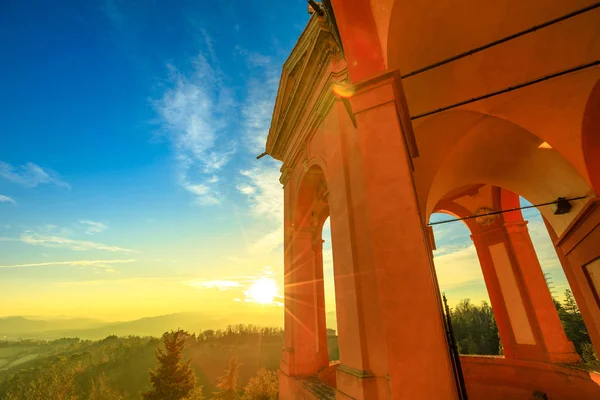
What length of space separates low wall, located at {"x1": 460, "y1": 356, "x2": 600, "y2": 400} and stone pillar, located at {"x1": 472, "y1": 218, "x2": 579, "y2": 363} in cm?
54

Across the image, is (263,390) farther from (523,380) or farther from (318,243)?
(523,380)

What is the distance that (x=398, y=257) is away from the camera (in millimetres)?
2721

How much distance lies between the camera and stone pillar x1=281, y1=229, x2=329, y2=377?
7.26 metres

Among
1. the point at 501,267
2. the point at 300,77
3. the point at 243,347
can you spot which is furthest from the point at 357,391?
the point at 243,347

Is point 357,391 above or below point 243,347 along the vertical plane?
above

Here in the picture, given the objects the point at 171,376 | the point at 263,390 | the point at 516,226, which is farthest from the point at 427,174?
the point at 171,376

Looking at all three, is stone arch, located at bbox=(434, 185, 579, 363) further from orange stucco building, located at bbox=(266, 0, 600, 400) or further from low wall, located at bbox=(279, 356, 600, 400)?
low wall, located at bbox=(279, 356, 600, 400)

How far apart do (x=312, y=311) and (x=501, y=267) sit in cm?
727

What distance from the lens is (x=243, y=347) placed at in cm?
7675

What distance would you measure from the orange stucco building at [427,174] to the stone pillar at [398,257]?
13 millimetres

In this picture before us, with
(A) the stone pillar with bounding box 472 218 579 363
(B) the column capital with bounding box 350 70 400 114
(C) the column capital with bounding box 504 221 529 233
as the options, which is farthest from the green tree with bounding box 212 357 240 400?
(B) the column capital with bounding box 350 70 400 114

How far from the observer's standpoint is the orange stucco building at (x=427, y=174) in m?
2.87

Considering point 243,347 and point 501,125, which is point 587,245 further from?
point 243,347

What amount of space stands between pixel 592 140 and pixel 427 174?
10.7 ft
